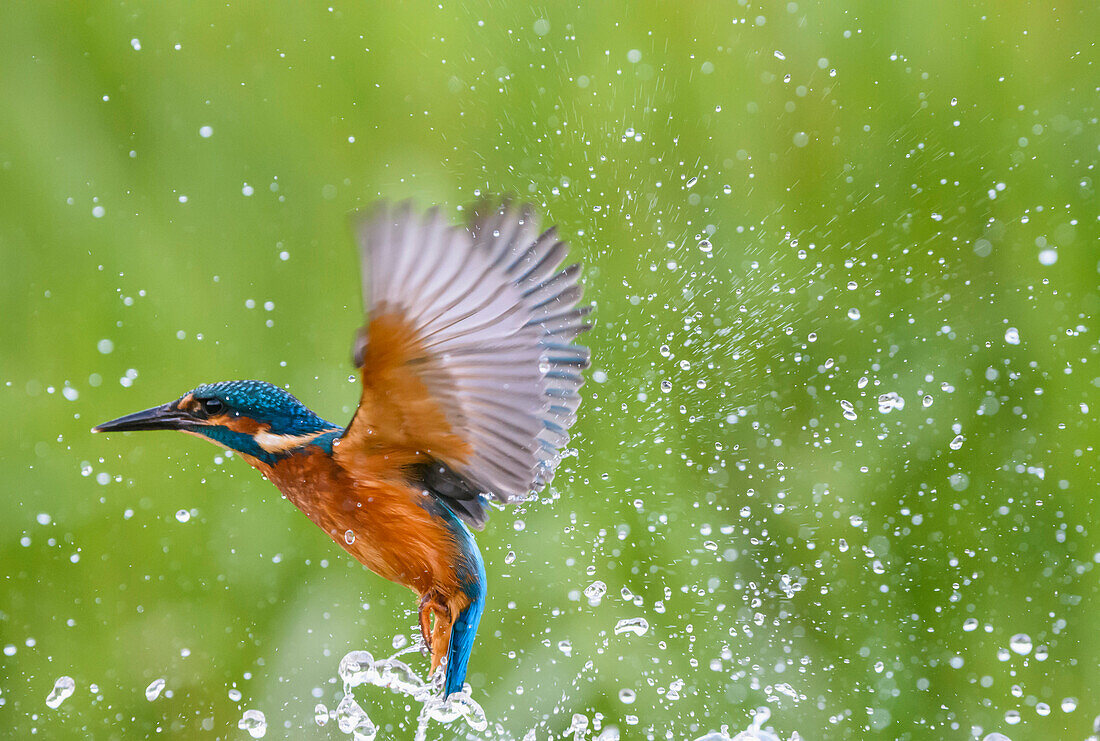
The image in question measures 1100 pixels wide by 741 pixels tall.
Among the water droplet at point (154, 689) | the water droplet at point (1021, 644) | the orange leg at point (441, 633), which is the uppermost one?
the water droplet at point (1021, 644)

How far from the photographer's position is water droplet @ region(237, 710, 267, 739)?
150 cm

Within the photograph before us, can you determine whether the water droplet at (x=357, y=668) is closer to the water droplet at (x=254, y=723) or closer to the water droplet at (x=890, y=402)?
the water droplet at (x=254, y=723)

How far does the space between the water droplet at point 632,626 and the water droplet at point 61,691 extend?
0.79m

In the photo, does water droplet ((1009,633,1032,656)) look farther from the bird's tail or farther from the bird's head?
the bird's head

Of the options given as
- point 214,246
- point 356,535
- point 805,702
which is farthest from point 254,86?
point 805,702

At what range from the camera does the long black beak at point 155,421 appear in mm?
843

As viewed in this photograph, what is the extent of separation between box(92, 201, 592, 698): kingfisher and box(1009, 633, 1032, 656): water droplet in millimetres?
902

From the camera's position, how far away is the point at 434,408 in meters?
0.83

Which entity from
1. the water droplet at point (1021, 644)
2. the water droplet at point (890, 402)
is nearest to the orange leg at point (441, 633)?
the water droplet at point (890, 402)

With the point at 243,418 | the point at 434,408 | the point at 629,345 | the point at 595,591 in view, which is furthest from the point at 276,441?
the point at 629,345

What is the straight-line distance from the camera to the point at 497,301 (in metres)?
0.81

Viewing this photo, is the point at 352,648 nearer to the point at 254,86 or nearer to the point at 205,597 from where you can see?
the point at 205,597

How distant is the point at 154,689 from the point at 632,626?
2.22ft

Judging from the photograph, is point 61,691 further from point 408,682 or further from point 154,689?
point 408,682
